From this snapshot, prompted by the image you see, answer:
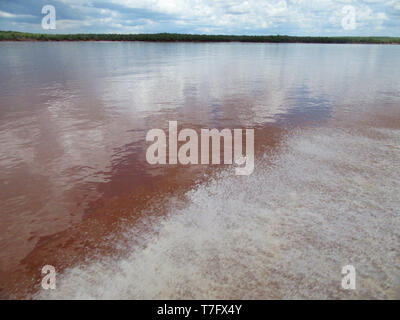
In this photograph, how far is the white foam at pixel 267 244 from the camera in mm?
3297

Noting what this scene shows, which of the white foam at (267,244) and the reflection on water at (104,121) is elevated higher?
the reflection on water at (104,121)

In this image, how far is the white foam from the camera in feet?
10.8

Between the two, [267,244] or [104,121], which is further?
[104,121]

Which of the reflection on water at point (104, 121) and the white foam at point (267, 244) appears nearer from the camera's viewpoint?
the white foam at point (267, 244)

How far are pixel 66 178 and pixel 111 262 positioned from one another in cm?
293

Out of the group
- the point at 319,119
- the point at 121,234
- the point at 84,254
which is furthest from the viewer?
the point at 319,119

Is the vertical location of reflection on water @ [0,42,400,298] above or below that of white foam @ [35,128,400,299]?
above

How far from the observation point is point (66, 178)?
582 cm

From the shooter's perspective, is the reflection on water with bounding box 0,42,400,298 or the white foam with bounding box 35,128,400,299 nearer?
the white foam with bounding box 35,128,400,299

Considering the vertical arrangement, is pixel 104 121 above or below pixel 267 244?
above

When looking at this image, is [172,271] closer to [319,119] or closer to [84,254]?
[84,254]

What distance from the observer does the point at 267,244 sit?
3941 mm

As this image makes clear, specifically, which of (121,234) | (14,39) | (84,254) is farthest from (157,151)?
(14,39)
